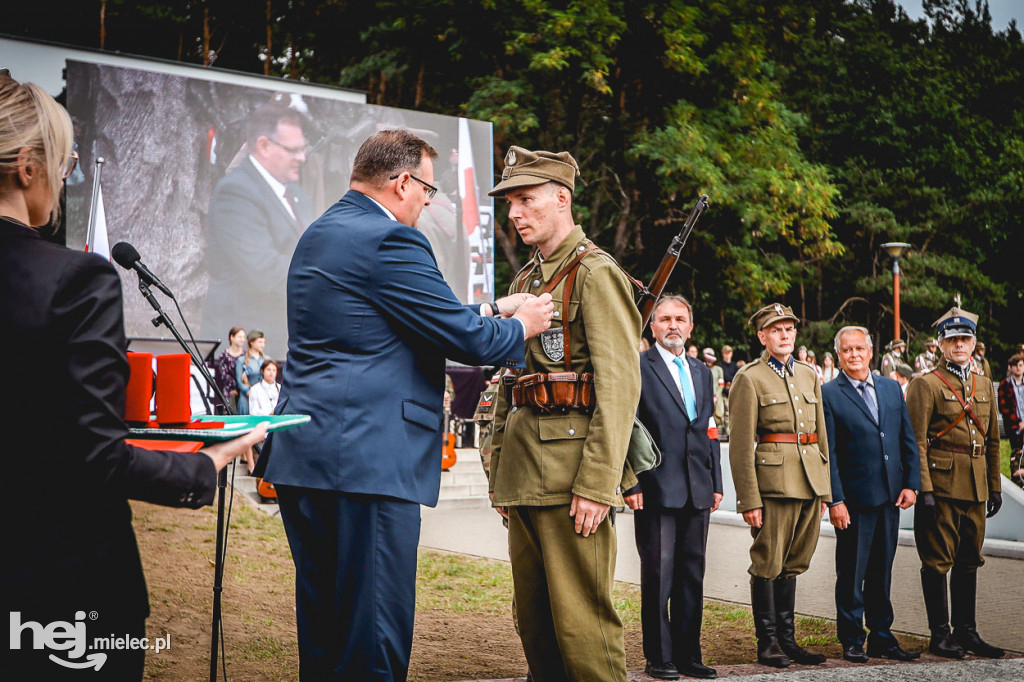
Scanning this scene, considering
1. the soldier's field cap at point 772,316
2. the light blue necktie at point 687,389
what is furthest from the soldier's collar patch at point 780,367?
the light blue necktie at point 687,389

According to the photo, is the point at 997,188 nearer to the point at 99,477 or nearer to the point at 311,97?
the point at 311,97

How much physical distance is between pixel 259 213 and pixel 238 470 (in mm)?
4440

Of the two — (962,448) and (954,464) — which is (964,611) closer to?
(954,464)

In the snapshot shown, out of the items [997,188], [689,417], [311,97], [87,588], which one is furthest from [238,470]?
[997,188]

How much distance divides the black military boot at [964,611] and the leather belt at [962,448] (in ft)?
2.66

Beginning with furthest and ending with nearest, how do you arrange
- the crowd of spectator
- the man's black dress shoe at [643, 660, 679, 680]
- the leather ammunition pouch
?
the crowd of spectator, the man's black dress shoe at [643, 660, 679, 680], the leather ammunition pouch

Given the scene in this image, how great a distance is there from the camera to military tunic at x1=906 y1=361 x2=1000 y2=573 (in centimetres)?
654

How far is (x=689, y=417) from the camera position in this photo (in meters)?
6.07

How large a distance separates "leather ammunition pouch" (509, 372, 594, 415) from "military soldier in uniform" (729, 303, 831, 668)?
290cm

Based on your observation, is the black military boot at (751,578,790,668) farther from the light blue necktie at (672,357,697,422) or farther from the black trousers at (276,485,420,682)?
the black trousers at (276,485,420,682)

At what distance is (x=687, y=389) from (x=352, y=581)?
3.70m

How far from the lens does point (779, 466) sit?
6.18m

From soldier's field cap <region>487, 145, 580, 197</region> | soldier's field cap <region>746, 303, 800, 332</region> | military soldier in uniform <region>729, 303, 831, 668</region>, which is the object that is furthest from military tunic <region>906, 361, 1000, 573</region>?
soldier's field cap <region>487, 145, 580, 197</region>

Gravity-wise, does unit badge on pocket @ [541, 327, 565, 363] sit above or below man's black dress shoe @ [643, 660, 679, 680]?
above
